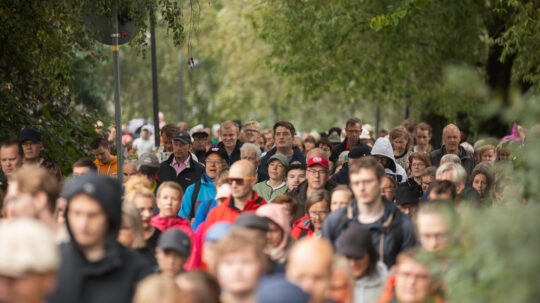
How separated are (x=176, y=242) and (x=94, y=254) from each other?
136 centimetres

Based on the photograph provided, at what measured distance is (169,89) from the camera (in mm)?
46750

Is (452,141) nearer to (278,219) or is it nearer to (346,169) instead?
(346,169)

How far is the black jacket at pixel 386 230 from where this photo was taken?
7.10 meters

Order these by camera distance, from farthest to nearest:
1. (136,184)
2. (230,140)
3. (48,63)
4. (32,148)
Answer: (230,140) < (48,63) < (32,148) < (136,184)

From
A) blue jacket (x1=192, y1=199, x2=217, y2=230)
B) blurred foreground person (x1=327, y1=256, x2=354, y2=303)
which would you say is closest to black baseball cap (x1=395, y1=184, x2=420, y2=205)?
blue jacket (x1=192, y1=199, x2=217, y2=230)

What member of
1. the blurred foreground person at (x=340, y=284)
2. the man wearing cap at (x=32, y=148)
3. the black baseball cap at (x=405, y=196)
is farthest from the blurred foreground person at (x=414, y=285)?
the man wearing cap at (x=32, y=148)

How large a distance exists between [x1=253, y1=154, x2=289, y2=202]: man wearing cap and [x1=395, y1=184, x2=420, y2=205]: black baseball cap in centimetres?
189

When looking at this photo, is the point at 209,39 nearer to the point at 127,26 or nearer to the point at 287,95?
the point at 287,95

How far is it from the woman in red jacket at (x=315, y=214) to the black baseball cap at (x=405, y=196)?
832mm

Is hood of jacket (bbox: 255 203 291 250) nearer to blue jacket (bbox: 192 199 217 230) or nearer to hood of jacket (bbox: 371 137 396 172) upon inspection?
blue jacket (bbox: 192 199 217 230)

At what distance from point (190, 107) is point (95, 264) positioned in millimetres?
41693

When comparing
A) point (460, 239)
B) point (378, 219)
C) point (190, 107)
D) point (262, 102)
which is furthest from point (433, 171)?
point (190, 107)

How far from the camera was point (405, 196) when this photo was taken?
30.9 ft

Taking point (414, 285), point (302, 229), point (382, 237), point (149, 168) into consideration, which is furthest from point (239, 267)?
point (149, 168)
